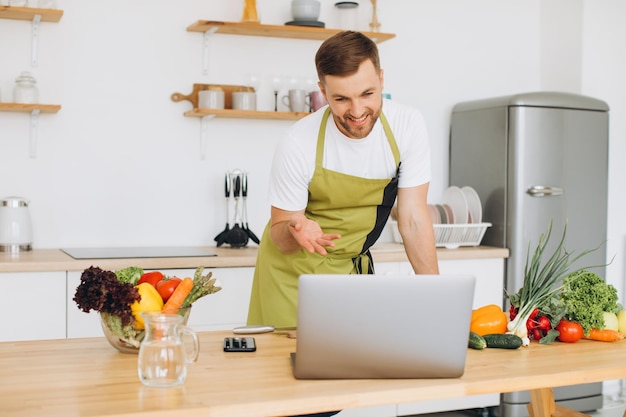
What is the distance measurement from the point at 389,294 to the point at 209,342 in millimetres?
583

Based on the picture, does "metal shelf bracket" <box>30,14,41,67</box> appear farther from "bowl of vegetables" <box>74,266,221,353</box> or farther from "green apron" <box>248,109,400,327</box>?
"bowl of vegetables" <box>74,266,221,353</box>

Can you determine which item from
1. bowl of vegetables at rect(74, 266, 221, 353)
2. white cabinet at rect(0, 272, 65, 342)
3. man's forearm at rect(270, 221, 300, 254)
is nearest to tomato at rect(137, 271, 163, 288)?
bowl of vegetables at rect(74, 266, 221, 353)

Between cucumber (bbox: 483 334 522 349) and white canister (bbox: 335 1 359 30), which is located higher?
white canister (bbox: 335 1 359 30)

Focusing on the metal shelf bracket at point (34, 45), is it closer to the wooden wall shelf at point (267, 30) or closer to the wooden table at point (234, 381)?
the wooden wall shelf at point (267, 30)

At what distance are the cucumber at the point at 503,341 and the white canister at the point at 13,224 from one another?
89.9 inches

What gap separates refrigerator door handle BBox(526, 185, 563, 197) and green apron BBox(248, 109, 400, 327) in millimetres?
1621

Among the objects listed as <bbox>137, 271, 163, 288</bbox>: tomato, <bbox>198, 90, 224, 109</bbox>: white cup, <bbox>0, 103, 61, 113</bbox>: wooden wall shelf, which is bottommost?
<bbox>137, 271, 163, 288</bbox>: tomato

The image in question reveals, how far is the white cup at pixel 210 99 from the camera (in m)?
3.85

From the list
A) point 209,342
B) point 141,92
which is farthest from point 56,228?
point 209,342

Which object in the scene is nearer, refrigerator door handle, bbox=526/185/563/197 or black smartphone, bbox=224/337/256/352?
black smartphone, bbox=224/337/256/352

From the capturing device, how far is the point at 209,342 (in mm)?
1983

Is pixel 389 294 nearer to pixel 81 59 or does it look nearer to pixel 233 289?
pixel 233 289

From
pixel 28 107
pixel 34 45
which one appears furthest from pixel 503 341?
pixel 34 45

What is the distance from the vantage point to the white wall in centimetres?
379
